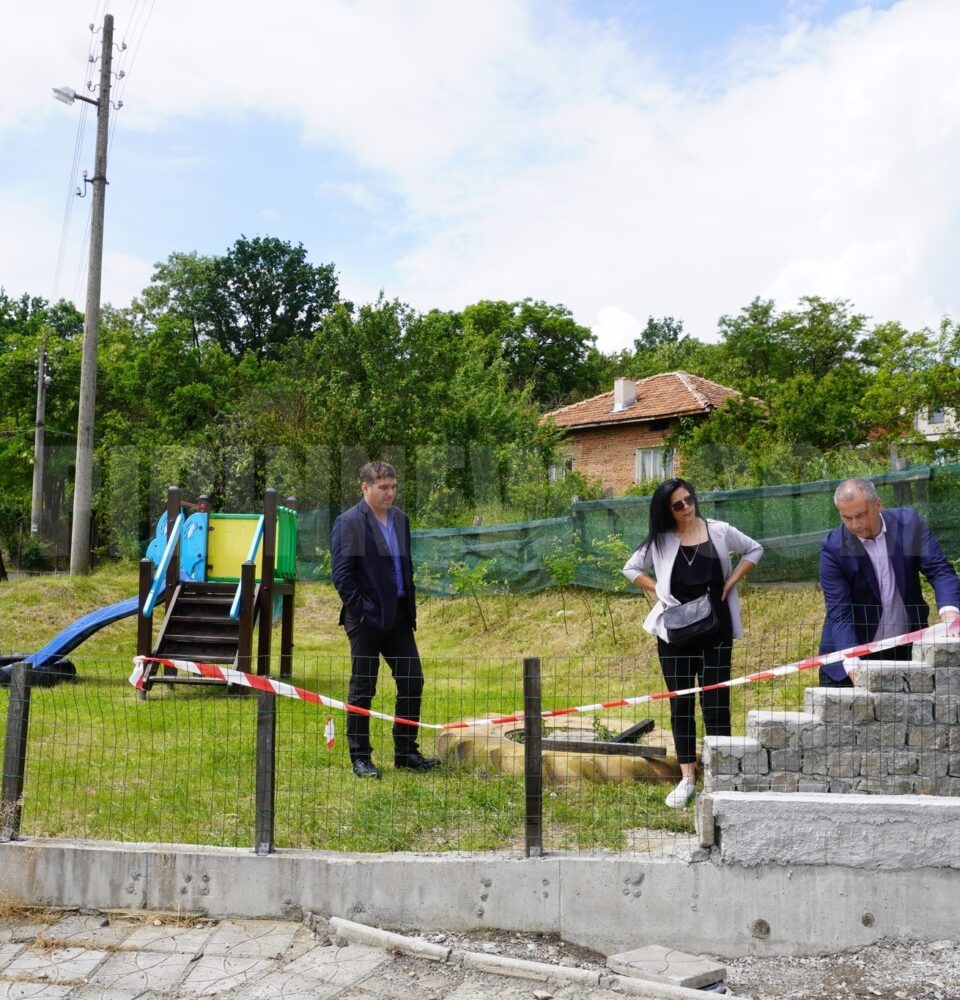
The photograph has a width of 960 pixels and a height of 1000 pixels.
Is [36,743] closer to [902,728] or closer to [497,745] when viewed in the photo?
[497,745]

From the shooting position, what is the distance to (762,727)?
5.11 metres

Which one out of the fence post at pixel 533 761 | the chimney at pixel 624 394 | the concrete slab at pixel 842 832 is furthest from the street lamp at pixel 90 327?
the chimney at pixel 624 394

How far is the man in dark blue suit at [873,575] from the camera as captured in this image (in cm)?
543

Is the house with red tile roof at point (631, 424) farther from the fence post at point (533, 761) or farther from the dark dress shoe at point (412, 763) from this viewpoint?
the fence post at point (533, 761)

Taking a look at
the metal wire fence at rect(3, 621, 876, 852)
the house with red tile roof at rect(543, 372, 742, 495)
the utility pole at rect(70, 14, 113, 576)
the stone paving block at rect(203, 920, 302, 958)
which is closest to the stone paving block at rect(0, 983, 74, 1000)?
the stone paving block at rect(203, 920, 302, 958)

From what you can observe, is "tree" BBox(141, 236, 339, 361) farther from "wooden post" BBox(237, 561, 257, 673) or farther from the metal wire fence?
the metal wire fence

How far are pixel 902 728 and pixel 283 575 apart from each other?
29.4ft

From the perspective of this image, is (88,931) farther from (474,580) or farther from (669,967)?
(474,580)

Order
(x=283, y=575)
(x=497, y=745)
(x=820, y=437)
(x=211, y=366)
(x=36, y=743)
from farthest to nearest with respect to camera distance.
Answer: (x=211, y=366), (x=820, y=437), (x=283, y=575), (x=36, y=743), (x=497, y=745)

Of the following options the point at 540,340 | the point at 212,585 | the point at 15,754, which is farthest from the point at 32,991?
the point at 540,340

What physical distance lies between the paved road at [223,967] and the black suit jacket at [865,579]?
2323mm

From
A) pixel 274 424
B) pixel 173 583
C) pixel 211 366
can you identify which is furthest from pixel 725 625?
pixel 211 366

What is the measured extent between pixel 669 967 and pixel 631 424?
92.9 ft

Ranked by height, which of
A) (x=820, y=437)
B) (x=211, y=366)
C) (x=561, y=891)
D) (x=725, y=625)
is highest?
(x=211, y=366)
